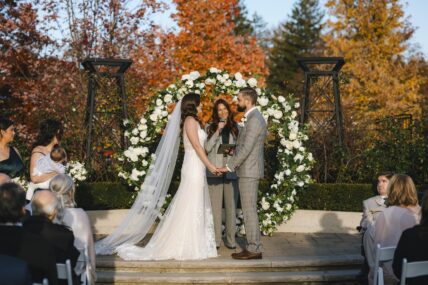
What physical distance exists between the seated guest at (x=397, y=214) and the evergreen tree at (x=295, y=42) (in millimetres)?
34744

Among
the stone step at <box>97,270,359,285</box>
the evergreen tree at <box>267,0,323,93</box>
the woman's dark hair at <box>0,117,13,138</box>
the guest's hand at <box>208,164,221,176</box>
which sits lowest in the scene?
the stone step at <box>97,270,359,285</box>

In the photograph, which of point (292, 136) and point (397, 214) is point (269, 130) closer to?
point (292, 136)

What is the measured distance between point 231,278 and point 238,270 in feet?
1.10

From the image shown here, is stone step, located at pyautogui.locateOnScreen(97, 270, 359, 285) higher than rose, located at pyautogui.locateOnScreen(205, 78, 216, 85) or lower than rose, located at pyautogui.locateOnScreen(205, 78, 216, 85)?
lower

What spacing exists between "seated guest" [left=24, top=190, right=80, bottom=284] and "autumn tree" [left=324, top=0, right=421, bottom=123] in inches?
752

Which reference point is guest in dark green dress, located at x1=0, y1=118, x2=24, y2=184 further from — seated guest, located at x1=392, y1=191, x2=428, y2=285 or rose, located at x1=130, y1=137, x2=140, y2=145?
seated guest, located at x1=392, y1=191, x2=428, y2=285

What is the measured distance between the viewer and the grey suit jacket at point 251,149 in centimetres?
749

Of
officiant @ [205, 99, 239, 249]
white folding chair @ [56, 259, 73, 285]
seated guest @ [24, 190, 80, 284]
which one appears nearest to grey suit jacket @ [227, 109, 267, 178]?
officiant @ [205, 99, 239, 249]

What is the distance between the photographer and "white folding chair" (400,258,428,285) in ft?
14.2

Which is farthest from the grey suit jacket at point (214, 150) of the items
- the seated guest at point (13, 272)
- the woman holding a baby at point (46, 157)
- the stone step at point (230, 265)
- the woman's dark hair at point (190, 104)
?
the seated guest at point (13, 272)

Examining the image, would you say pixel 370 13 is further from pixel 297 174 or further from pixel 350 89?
pixel 297 174

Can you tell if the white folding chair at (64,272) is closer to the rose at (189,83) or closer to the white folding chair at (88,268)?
the white folding chair at (88,268)

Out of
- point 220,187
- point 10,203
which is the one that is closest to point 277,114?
point 220,187

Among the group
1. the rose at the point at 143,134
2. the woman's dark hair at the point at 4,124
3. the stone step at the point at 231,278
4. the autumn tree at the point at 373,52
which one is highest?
the autumn tree at the point at 373,52
